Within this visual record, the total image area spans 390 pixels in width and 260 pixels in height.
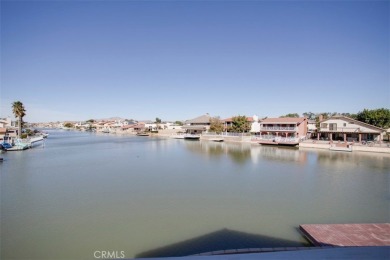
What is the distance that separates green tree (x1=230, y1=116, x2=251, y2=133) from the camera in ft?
181

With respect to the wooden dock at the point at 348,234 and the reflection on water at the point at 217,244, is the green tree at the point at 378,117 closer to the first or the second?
the wooden dock at the point at 348,234

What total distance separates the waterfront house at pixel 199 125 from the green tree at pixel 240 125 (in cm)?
1320

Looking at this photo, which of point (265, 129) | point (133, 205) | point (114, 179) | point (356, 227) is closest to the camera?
point (356, 227)

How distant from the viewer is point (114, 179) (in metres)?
19.4

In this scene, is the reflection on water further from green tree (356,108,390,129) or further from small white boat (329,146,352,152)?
green tree (356,108,390,129)

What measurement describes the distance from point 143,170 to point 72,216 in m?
11.9

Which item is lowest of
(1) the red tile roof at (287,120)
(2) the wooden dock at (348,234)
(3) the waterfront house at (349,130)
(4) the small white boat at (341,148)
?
(2) the wooden dock at (348,234)

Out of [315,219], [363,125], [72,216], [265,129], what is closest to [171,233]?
[72,216]

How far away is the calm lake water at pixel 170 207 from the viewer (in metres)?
9.01

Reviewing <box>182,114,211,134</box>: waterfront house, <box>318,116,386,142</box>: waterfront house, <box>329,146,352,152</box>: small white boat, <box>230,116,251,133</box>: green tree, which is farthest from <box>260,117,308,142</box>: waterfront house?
<box>182,114,211,134</box>: waterfront house

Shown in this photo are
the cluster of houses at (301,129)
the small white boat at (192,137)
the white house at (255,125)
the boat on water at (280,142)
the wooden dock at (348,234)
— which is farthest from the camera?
the small white boat at (192,137)

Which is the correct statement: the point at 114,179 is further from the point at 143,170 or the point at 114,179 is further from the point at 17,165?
the point at 17,165

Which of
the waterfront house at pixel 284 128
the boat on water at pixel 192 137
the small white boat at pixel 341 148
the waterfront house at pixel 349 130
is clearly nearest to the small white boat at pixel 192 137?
the boat on water at pixel 192 137

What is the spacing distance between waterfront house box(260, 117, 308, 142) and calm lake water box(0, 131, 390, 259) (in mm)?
26543
